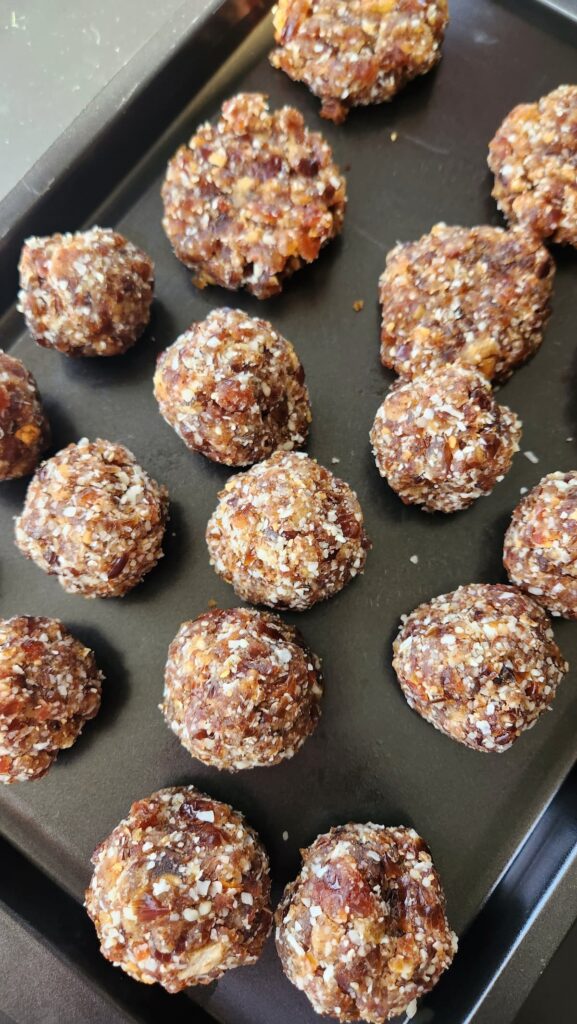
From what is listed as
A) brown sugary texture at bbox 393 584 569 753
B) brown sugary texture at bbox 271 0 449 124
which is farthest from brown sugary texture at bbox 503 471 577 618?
brown sugary texture at bbox 271 0 449 124

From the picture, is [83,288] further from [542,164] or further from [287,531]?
[542,164]

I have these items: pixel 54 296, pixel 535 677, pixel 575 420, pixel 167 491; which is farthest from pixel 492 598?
pixel 54 296

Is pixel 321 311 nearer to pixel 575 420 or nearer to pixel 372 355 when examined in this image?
pixel 372 355

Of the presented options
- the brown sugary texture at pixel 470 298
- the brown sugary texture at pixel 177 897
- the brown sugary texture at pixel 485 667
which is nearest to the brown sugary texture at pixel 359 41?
the brown sugary texture at pixel 470 298

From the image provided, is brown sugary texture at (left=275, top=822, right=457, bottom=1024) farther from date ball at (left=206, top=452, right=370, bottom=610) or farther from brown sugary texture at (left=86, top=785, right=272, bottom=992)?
date ball at (left=206, top=452, right=370, bottom=610)

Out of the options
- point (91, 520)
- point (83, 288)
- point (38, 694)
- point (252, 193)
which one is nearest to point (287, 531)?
point (91, 520)

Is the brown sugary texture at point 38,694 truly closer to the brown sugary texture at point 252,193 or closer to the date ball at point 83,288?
the date ball at point 83,288
